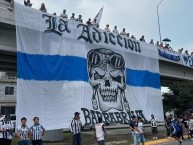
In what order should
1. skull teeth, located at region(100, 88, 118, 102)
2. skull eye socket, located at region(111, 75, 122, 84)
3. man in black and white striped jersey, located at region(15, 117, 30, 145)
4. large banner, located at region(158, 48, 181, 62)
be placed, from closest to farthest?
man in black and white striped jersey, located at region(15, 117, 30, 145) → skull teeth, located at region(100, 88, 118, 102) → skull eye socket, located at region(111, 75, 122, 84) → large banner, located at region(158, 48, 181, 62)

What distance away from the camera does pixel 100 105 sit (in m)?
20.0

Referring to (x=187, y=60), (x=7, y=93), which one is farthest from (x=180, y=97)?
(x=7, y=93)

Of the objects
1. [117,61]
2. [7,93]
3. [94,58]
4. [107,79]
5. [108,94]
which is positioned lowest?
[108,94]

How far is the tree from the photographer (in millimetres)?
30883

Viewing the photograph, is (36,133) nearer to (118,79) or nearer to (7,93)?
(118,79)

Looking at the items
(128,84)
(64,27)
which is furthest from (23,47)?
(128,84)

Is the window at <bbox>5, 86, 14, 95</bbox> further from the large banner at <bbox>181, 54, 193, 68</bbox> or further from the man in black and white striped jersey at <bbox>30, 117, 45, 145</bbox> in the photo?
the man in black and white striped jersey at <bbox>30, 117, 45, 145</bbox>

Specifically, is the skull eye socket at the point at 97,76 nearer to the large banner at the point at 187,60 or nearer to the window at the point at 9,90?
the large banner at the point at 187,60

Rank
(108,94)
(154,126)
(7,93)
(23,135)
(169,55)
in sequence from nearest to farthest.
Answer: (23,135), (108,94), (154,126), (169,55), (7,93)

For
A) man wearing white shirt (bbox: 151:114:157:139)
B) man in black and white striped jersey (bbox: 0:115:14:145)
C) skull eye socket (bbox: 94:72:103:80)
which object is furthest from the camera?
man wearing white shirt (bbox: 151:114:157:139)

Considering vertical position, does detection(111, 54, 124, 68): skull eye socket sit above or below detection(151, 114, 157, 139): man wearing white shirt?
above

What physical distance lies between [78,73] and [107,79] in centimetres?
299

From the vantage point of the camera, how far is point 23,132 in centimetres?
1195

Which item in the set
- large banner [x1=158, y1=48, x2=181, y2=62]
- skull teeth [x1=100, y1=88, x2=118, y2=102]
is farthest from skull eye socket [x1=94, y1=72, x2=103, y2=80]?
large banner [x1=158, y1=48, x2=181, y2=62]
